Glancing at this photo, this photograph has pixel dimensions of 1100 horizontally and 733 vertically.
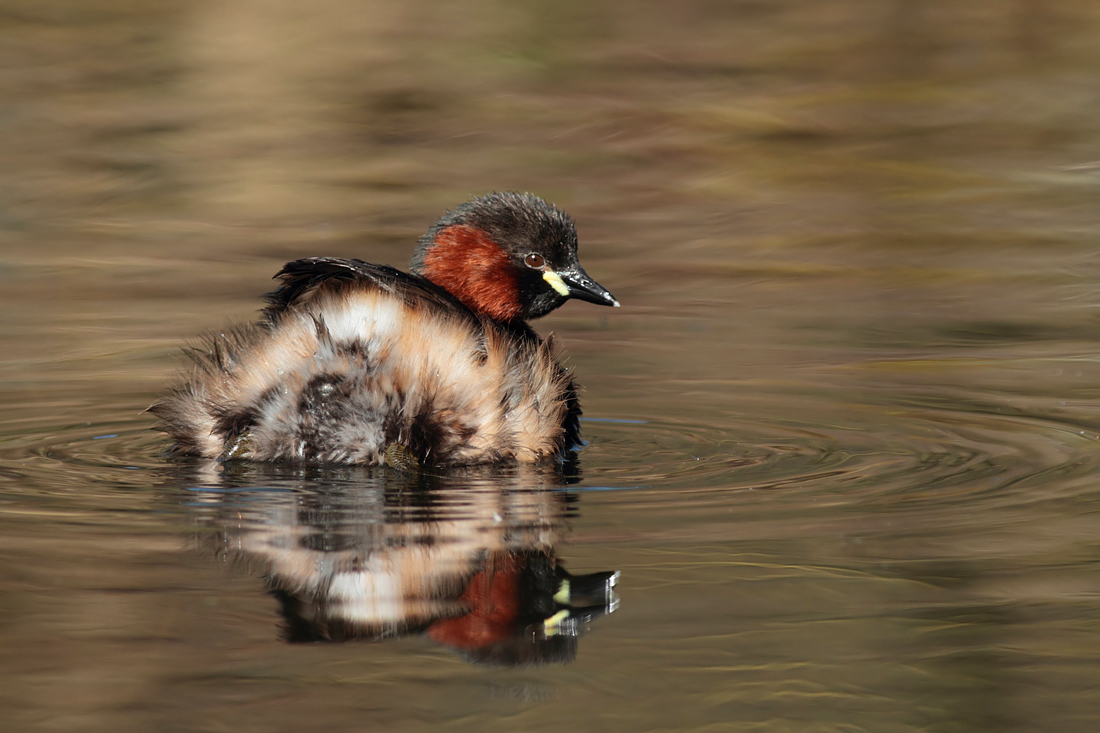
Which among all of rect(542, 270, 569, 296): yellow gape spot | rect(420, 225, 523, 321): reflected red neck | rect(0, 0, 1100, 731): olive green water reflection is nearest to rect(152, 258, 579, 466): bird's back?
rect(0, 0, 1100, 731): olive green water reflection

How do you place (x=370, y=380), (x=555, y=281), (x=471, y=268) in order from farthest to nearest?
(x=555, y=281) < (x=471, y=268) < (x=370, y=380)

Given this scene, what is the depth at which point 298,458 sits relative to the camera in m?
5.36

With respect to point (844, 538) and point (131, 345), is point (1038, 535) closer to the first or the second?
point (844, 538)

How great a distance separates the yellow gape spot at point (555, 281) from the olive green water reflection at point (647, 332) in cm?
63

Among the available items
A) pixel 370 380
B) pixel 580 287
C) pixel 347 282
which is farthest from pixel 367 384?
pixel 580 287

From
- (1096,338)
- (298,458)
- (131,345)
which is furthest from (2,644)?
(1096,338)

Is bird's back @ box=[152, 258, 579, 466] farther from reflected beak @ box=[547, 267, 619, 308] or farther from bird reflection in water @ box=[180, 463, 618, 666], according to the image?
reflected beak @ box=[547, 267, 619, 308]

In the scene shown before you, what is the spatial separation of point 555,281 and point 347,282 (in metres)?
1.12

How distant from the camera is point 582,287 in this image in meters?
6.34

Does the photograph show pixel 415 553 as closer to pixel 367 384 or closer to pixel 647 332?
pixel 367 384

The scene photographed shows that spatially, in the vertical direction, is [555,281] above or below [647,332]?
above

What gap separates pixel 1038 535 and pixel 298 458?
2457mm

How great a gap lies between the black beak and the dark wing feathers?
0.92m

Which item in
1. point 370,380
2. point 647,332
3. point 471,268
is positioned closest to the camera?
point 370,380
